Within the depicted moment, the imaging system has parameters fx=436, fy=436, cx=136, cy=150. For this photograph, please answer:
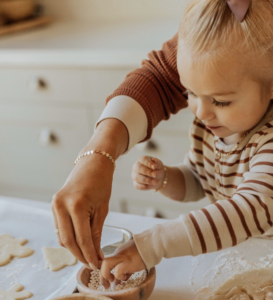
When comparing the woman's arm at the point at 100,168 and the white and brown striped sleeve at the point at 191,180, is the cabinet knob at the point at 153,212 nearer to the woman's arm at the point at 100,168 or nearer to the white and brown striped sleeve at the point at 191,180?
the white and brown striped sleeve at the point at 191,180

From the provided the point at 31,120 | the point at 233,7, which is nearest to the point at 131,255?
the point at 233,7

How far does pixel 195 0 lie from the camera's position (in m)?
0.79

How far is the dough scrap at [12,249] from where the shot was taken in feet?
2.86

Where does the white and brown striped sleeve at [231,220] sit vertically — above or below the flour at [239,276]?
above

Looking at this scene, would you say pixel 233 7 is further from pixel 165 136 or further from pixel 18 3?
pixel 18 3

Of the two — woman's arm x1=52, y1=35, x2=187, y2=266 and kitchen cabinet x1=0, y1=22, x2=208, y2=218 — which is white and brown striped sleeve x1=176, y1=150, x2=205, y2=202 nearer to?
woman's arm x1=52, y1=35, x2=187, y2=266

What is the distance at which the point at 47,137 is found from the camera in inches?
83.4

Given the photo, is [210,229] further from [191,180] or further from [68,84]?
[68,84]

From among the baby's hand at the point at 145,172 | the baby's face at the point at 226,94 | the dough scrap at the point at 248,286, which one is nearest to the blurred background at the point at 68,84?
the baby's hand at the point at 145,172

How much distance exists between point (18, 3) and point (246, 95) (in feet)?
5.87

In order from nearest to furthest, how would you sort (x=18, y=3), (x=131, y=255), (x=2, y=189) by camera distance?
(x=131, y=255) < (x=18, y=3) < (x=2, y=189)

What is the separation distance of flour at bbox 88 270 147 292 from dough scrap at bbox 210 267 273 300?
122 millimetres

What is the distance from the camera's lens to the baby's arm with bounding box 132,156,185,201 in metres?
0.96

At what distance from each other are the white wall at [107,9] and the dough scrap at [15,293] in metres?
1.59
